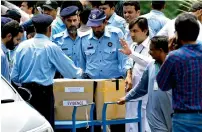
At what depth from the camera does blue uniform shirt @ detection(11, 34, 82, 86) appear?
10.9m

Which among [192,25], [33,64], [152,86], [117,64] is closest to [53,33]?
[117,64]

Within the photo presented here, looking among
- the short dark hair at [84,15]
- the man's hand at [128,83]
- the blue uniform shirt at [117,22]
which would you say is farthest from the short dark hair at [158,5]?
the man's hand at [128,83]

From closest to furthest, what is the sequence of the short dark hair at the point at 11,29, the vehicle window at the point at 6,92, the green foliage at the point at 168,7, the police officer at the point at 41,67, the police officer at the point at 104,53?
1. the vehicle window at the point at 6,92
2. the police officer at the point at 41,67
3. the short dark hair at the point at 11,29
4. the police officer at the point at 104,53
5. the green foliage at the point at 168,7

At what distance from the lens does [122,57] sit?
12.3 meters

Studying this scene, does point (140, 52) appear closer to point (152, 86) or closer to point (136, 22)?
point (136, 22)

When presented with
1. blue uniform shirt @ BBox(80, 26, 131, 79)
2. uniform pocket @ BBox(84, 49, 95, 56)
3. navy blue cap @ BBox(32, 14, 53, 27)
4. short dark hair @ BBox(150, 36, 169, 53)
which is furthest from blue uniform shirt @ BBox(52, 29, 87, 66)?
short dark hair @ BBox(150, 36, 169, 53)

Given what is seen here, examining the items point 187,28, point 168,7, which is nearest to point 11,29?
point 187,28

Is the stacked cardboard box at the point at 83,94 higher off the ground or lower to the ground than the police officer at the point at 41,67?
lower

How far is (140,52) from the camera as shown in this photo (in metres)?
12.0

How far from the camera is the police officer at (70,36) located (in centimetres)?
1280

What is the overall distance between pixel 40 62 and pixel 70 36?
205 centimetres

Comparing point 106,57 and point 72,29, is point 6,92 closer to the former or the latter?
point 106,57

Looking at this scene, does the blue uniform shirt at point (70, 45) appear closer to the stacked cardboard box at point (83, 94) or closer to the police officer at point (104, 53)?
the police officer at point (104, 53)

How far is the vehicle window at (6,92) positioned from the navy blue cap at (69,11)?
3908mm
